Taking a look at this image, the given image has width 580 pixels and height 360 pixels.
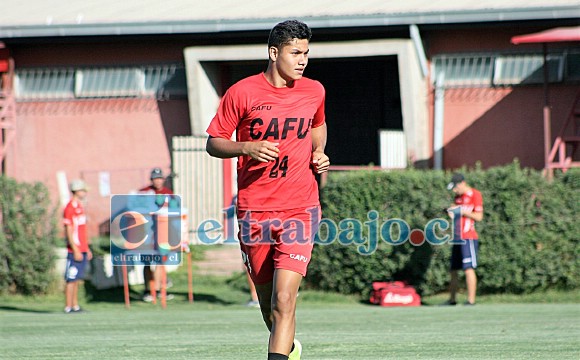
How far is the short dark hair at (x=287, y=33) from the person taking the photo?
6.45 meters

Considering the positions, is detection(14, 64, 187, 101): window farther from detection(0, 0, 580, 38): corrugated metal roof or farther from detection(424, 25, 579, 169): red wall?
detection(424, 25, 579, 169): red wall

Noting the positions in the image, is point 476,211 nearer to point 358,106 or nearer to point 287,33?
point 287,33

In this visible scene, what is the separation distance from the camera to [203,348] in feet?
29.7

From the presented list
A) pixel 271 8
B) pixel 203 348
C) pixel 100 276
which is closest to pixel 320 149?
pixel 203 348

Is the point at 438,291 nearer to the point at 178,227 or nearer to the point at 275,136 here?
the point at 178,227

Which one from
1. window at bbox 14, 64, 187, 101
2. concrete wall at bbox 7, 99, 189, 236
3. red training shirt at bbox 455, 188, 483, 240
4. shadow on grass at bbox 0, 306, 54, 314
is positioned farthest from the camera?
concrete wall at bbox 7, 99, 189, 236

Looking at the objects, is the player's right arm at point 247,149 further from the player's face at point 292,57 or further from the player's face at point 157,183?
the player's face at point 157,183

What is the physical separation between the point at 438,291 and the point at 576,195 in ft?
8.82

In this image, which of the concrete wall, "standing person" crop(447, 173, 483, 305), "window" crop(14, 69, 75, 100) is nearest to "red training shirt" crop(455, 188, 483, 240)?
"standing person" crop(447, 173, 483, 305)

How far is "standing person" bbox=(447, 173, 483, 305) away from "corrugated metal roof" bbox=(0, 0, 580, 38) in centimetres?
438

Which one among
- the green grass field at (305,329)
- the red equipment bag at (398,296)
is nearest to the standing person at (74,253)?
the green grass field at (305,329)

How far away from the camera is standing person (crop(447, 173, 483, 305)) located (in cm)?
1509

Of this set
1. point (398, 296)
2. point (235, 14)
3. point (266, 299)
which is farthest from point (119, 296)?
point (266, 299)

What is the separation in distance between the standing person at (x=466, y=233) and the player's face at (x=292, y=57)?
9067 mm
